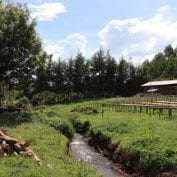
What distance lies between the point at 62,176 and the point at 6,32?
31.0m

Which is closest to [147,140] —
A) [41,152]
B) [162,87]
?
[41,152]

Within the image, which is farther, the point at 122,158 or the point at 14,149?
the point at 122,158

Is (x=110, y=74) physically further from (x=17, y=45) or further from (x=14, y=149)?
(x=14, y=149)

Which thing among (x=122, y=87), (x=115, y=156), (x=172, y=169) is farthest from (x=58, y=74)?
(x=172, y=169)

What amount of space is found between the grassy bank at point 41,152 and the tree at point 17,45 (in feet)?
23.7

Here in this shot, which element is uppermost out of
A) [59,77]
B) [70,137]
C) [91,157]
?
[59,77]

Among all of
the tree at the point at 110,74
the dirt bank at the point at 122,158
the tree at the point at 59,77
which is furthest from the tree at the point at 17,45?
the tree at the point at 110,74

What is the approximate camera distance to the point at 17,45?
49.8 metres

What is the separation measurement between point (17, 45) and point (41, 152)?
2491 centimetres

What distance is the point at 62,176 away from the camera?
2114cm

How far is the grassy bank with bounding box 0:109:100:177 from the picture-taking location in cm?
2083

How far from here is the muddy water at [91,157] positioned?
2787cm

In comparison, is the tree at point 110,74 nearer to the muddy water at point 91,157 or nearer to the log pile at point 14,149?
the muddy water at point 91,157

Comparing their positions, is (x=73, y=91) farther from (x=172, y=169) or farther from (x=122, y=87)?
(x=172, y=169)
